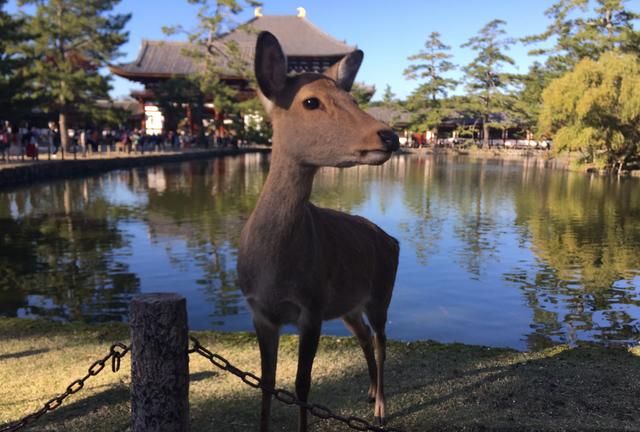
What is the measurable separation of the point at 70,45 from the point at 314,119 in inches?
1294

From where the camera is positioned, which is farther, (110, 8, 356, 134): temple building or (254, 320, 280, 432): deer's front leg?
(110, 8, 356, 134): temple building

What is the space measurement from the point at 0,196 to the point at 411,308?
50.5ft

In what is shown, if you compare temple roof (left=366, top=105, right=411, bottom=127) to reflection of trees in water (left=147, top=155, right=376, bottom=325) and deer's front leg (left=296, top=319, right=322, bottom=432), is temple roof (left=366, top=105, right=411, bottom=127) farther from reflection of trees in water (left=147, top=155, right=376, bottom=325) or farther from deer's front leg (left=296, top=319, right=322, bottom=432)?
deer's front leg (left=296, top=319, right=322, bottom=432)

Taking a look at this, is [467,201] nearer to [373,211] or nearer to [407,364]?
[373,211]

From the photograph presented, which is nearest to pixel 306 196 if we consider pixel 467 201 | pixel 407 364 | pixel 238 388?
pixel 238 388

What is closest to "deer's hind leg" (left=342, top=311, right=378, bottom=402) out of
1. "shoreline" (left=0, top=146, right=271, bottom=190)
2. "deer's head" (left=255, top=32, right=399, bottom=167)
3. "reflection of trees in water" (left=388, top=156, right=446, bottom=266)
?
"deer's head" (left=255, top=32, right=399, bottom=167)

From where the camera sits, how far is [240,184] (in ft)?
75.8

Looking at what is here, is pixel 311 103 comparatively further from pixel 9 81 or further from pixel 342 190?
pixel 9 81

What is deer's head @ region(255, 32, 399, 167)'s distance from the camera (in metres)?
2.69

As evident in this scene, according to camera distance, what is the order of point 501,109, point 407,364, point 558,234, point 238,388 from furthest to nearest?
point 501,109, point 558,234, point 407,364, point 238,388

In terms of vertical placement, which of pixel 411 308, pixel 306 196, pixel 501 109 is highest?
pixel 501 109

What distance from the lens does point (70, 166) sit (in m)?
24.8

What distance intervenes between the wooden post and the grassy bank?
1.31 m

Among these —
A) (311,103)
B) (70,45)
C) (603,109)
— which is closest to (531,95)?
(603,109)
